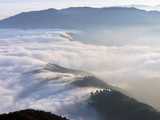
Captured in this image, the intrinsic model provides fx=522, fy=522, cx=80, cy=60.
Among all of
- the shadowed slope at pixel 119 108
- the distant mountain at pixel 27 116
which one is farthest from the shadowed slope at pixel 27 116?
the shadowed slope at pixel 119 108

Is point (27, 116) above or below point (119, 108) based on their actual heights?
above

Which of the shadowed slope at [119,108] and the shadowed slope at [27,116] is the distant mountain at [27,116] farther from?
the shadowed slope at [119,108]

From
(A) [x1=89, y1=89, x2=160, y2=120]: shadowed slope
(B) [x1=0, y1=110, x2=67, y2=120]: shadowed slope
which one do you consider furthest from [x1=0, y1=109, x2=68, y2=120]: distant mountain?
(A) [x1=89, y1=89, x2=160, y2=120]: shadowed slope

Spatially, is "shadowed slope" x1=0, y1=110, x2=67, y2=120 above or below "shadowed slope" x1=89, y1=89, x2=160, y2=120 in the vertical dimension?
above

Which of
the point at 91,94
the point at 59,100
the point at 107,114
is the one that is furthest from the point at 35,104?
the point at 107,114

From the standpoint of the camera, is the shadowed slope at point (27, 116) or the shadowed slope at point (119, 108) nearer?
the shadowed slope at point (27, 116)

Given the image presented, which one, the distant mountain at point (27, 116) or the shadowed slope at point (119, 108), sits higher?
the distant mountain at point (27, 116)

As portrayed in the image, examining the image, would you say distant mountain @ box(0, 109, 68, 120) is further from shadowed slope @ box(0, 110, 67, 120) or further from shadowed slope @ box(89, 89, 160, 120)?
shadowed slope @ box(89, 89, 160, 120)

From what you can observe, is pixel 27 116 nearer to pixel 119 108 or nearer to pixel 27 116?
pixel 27 116

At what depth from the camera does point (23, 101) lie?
197 meters

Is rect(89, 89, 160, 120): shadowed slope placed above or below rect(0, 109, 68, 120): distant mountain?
below

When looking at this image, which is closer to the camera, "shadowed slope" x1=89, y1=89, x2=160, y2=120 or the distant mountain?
the distant mountain

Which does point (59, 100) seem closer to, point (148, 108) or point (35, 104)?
point (35, 104)

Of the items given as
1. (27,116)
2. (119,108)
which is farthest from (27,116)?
(119,108)
